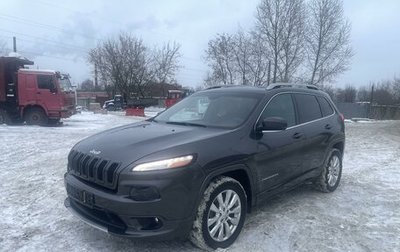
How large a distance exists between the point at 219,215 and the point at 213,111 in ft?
5.02

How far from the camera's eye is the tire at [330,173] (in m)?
6.21

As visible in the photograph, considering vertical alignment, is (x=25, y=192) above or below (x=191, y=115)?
below

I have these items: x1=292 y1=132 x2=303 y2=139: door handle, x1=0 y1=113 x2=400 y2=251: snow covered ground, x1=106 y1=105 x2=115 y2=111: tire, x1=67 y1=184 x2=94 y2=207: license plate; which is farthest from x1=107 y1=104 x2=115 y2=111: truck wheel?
x1=67 y1=184 x2=94 y2=207: license plate

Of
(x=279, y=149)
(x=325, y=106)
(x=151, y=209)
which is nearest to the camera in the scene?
(x=151, y=209)

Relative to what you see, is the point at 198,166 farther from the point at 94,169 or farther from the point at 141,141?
the point at 94,169

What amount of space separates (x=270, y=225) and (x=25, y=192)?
3.87 metres

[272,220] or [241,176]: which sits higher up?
[241,176]

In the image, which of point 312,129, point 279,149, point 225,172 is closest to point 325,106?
point 312,129

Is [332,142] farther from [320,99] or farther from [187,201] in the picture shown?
[187,201]

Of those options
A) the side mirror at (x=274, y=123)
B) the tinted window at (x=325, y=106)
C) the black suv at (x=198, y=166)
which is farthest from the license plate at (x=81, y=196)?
the tinted window at (x=325, y=106)

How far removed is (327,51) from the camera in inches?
1603

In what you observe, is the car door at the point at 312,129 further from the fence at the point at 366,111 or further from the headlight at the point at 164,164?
the fence at the point at 366,111

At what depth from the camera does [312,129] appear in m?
5.71

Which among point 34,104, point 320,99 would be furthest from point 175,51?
point 320,99
